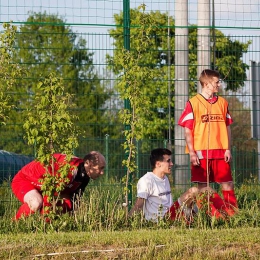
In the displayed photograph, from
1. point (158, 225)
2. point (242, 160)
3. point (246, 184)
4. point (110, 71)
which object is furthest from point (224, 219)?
point (242, 160)

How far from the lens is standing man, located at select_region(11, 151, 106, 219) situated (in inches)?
409

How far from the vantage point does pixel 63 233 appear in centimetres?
914

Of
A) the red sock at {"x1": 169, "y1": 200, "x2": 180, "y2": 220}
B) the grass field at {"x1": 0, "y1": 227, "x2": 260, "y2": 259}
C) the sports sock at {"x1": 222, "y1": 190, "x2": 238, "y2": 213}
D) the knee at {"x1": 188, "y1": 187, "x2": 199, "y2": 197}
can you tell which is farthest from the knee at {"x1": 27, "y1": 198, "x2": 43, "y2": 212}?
the sports sock at {"x1": 222, "y1": 190, "x2": 238, "y2": 213}

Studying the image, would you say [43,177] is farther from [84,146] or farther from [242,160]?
[242,160]

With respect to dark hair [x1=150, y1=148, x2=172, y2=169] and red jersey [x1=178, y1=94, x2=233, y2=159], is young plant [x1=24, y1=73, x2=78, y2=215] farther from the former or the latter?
red jersey [x1=178, y1=94, x2=233, y2=159]

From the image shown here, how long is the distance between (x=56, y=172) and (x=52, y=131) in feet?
1.57

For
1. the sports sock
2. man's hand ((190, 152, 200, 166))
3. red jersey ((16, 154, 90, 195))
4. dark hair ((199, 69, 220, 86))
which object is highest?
dark hair ((199, 69, 220, 86))

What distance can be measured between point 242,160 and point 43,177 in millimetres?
5688

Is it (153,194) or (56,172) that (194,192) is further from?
(56,172)

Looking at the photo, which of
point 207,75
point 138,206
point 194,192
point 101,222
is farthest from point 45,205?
point 207,75

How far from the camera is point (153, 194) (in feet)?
35.7

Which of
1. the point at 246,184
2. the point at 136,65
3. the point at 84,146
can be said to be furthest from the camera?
the point at 84,146

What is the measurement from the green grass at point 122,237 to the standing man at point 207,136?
75 centimetres

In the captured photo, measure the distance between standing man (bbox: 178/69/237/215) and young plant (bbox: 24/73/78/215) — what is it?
5.51 ft
